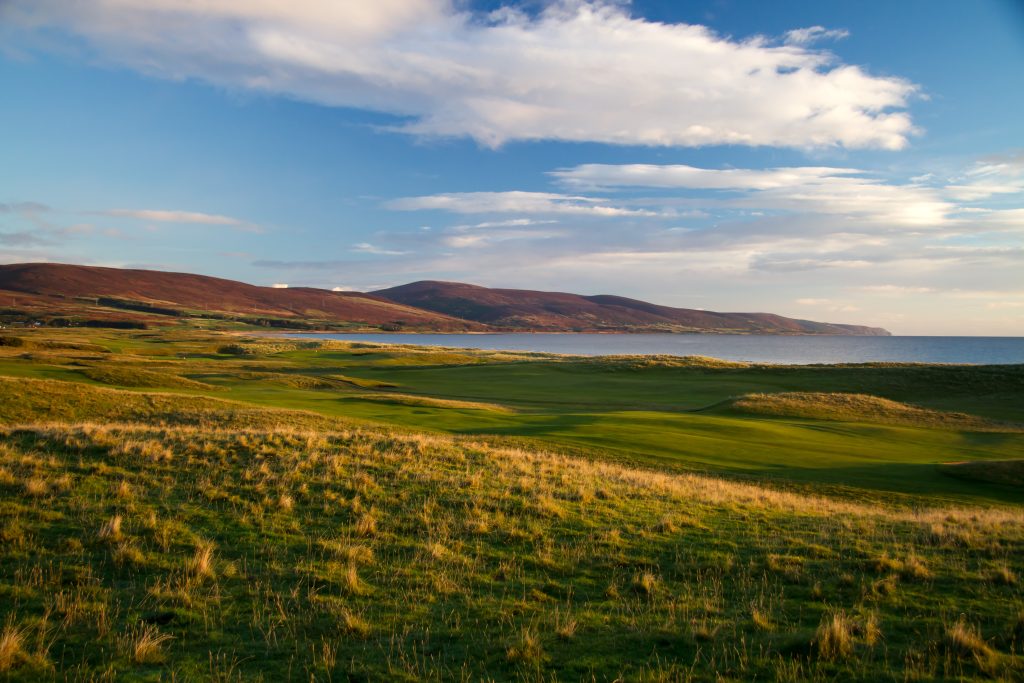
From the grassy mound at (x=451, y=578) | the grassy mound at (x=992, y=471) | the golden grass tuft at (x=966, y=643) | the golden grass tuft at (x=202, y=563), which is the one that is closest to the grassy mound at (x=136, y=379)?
the grassy mound at (x=451, y=578)

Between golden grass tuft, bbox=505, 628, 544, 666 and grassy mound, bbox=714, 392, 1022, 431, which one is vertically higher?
golden grass tuft, bbox=505, 628, 544, 666

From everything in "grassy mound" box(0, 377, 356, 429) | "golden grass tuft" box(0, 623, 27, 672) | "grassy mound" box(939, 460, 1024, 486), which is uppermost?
"golden grass tuft" box(0, 623, 27, 672)

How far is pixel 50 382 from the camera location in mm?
29672

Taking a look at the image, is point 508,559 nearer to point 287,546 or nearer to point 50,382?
point 287,546

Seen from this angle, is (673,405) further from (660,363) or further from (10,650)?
(10,650)

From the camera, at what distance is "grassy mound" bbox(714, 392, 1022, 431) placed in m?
38.5

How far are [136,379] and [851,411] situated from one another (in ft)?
159

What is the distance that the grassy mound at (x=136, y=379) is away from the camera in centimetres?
4031

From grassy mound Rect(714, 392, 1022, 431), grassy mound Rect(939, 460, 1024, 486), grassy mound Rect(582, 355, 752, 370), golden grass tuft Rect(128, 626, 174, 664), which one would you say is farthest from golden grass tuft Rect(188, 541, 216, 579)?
grassy mound Rect(582, 355, 752, 370)

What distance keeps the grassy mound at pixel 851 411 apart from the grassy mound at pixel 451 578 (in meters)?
28.5

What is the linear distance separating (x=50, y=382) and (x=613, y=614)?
107ft

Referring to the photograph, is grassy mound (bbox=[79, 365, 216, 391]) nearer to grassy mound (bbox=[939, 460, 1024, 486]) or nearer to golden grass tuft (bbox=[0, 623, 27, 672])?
golden grass tuft (bbox=[0, 623, 27, 672])

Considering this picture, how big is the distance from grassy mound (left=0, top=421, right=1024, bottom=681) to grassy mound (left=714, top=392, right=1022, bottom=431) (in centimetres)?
2854

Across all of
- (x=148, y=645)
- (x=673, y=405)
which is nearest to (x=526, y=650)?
(x=148, y=645)
